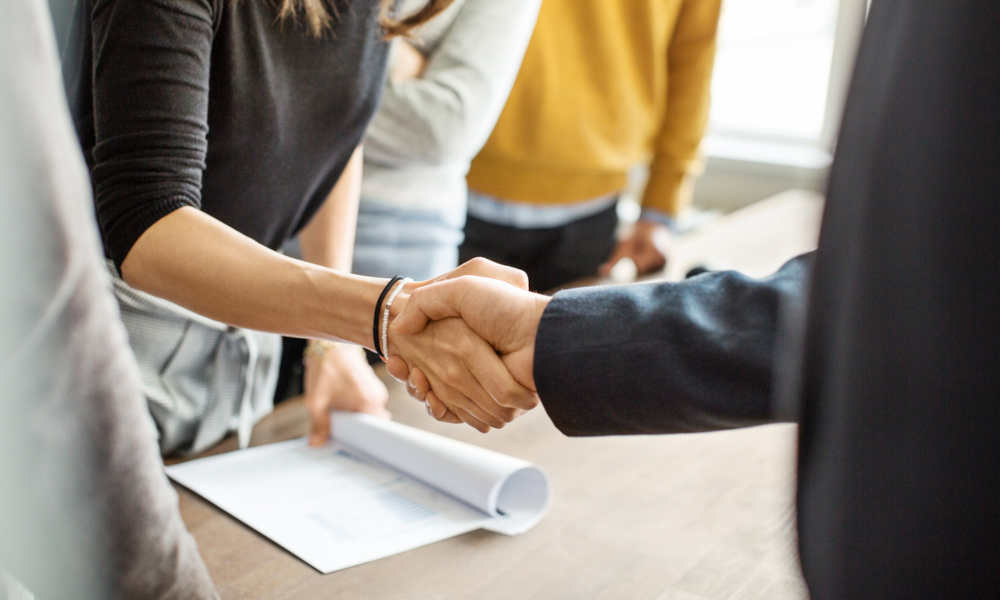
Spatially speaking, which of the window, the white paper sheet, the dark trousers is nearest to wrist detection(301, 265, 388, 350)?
the white paper sheet

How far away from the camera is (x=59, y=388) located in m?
0.42

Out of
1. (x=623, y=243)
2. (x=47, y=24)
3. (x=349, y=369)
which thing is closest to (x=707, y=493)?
(x=349, y=369)

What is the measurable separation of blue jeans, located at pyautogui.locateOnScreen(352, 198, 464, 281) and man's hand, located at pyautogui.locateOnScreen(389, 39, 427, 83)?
18 cm

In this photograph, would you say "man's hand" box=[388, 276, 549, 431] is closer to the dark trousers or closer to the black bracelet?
the black bracelet

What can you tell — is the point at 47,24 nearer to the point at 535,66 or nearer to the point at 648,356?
the point at 648,356

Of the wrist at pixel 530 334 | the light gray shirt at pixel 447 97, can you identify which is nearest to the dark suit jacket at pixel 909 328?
the wrist at pixel 530 334

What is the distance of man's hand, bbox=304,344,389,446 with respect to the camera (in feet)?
3.37

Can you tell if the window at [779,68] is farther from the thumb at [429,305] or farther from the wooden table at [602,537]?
the thumb at [429,305]

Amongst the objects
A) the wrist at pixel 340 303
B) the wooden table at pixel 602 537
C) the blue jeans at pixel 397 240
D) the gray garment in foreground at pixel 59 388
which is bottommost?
the wooden table at pixel 602 537

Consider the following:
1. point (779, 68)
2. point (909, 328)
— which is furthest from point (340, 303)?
point (779, 68)

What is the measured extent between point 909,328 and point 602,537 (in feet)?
1.37

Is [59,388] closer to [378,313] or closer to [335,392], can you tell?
[378,313]

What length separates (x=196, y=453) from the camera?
0.98m

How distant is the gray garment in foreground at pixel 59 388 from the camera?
399mm
